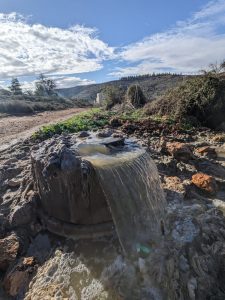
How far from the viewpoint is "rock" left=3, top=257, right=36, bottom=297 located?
302 centimetres

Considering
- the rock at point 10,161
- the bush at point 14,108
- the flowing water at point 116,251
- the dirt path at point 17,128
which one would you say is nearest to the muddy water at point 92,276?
the flowing water at point 116,251

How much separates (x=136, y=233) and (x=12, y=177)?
243 cm

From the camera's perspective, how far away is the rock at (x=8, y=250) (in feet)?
10.6

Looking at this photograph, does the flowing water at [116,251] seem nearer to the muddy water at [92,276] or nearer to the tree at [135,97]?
the muddy water at [92,276]

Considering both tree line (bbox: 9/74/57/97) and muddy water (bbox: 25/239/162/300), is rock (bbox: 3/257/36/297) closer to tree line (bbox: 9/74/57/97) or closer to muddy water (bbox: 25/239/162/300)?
muddy water (bbox: 25/239/162/300)

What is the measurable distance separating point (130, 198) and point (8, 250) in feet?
4.68

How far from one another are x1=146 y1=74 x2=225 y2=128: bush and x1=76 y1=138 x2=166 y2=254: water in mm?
6895

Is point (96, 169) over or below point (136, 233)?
over

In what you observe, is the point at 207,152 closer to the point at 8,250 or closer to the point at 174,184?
the point at 174,184

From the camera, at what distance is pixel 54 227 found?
11.8 feet

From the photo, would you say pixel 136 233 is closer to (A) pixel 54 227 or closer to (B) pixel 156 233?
(B) pixel 156 233

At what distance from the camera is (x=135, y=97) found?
16.5 m

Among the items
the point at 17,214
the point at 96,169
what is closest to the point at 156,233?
the point at 96,169

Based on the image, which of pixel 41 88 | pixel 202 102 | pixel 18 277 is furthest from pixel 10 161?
pixel 41 88
